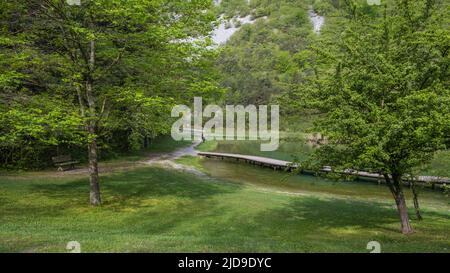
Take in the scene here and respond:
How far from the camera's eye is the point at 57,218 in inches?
544

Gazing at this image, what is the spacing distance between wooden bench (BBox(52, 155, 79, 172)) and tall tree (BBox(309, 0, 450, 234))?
56.5 feet

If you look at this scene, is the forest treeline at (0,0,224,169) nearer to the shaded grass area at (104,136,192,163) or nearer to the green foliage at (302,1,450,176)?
the green foliage at (302,1,450,176)

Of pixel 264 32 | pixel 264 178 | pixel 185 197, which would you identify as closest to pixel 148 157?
pixel 264 178

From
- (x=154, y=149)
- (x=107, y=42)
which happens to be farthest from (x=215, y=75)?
(x=154, y=149)

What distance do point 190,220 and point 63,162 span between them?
13.2m

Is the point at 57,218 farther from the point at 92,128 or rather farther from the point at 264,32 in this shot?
the point at 264,32

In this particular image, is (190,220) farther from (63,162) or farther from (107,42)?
(63,162)

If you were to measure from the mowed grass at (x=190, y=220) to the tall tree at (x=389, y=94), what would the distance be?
2641 millimetres

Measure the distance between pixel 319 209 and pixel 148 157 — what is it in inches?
769

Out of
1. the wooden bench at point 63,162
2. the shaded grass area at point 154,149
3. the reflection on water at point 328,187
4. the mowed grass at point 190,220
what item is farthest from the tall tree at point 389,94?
the shaded grass area at point 154,149

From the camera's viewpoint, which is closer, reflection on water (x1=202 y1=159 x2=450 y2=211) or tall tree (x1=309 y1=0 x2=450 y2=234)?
tall tree (x1=309 y1=0 x2=450 y2=234)

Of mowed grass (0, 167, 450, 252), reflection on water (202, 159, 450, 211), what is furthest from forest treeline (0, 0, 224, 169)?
reflection on water (202, 159, 450, 211)

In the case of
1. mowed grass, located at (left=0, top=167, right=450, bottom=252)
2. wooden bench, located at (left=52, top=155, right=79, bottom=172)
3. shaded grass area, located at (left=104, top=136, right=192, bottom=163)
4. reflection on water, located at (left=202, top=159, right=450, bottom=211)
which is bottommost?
reflection on water, located at (left=202, top=159, right=450, bottom=211)

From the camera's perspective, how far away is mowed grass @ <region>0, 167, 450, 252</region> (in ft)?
31.2
